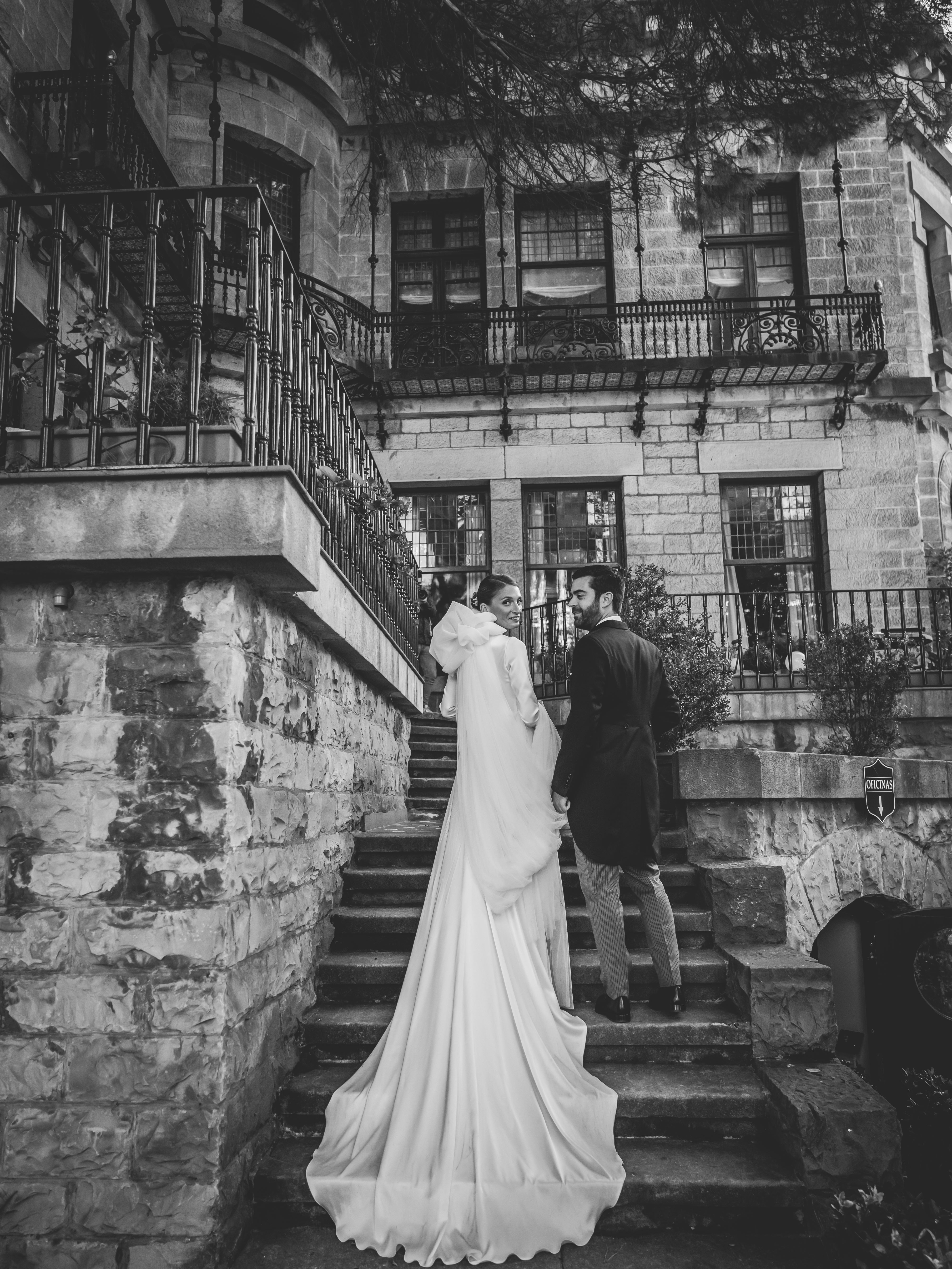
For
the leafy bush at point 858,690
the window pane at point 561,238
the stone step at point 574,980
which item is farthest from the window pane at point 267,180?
the stone step at point 574,980

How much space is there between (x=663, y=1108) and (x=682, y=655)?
4.00 m

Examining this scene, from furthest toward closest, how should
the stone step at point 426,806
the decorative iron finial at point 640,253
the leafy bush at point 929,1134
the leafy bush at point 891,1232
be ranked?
the decorative iron finial at point 640,253 → the stone step at point 426,806 → the leafy bush at point 929,1134 → the leafy bush at point 891,1232

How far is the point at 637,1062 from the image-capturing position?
4066 millimetres

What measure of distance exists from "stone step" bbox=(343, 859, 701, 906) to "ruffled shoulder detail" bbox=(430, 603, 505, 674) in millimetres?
1316

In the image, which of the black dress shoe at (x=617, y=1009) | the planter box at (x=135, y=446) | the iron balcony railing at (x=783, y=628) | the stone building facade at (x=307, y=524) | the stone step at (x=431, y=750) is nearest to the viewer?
the stone building facade at (x=307, y=524)

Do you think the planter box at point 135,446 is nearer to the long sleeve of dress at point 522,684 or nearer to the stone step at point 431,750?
the long sleeve of dress at point 522,684

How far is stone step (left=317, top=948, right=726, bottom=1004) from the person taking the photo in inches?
175

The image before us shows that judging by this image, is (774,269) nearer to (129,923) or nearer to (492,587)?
(492,587)

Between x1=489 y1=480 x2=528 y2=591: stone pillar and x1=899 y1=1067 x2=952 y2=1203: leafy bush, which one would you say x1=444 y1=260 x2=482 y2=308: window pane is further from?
x1=899 y1=1067 x2=952 y2=1203: leafy bush

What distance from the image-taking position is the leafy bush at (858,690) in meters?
6.79

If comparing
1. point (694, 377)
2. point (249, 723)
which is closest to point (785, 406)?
point (694, 377)

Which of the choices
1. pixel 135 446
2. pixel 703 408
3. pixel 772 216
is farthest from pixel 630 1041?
pixel 772 216

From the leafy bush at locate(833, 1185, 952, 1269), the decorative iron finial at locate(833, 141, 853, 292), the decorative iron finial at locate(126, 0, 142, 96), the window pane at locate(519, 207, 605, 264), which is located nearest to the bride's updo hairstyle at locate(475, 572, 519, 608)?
the leafy bush at locate(833, 1185, 952, 1269)

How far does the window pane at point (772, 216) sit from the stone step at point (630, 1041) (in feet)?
39.6
